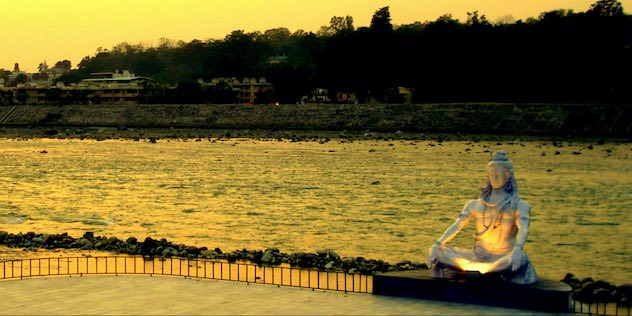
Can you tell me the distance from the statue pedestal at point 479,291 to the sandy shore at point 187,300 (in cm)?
14

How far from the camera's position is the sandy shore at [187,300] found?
1137 centimetres

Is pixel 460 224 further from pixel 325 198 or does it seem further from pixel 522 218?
pixel 325 198

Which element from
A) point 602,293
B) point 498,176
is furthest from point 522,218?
point 602,293

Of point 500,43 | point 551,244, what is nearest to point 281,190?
point 551,244

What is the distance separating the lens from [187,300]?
39.8 feet

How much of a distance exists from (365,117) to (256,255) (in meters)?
70.7

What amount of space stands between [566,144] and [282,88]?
52.8 meters

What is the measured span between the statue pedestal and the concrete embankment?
64.1 meters

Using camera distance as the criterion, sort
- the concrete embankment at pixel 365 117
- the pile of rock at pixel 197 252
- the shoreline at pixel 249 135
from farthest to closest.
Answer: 1. the concrete embankment at pixel 365 117
2. the shoreline at pixel 249 135
3. the pile of rock at pixel 197 252

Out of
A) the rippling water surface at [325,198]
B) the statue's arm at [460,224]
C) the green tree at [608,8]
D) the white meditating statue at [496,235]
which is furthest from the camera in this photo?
the green tree at [608,8]

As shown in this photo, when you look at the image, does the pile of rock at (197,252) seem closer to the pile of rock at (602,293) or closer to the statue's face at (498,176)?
the pile of rock at (602,293)

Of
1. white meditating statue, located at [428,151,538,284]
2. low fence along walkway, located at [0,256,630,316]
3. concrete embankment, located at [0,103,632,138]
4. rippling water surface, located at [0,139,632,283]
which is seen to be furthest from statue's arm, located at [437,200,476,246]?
concrete embankment, located at [0,103,632,138]

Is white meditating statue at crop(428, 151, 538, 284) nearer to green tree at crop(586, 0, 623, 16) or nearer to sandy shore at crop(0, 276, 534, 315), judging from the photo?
sandy shore at crop(0, 276, 534, 315)

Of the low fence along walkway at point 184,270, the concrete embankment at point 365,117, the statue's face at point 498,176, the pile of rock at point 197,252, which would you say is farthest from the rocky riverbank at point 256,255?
the concrete embankment at point 365,117
